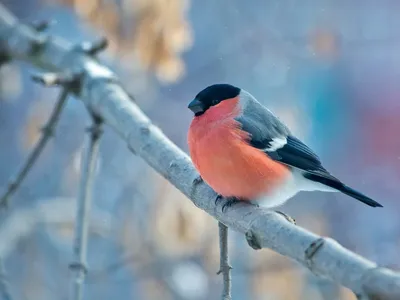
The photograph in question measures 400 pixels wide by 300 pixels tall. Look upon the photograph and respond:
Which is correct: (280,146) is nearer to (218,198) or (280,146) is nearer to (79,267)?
(218,198)

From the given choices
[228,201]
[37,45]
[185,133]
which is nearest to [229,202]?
[228,201]

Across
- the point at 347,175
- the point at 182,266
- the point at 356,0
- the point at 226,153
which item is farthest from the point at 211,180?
the point at 356,0

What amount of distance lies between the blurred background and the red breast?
310mm

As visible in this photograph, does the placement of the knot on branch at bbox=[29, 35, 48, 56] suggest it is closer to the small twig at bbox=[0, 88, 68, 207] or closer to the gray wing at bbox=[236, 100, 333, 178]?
the small twig at bbox=[0, 88, 68, 207]

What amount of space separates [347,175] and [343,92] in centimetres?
32

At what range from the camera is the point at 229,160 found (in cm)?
74

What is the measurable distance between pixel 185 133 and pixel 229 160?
839 mm

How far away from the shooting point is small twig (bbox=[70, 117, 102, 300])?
0.79 m

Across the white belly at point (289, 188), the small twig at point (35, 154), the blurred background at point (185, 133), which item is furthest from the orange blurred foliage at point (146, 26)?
the white belly at point (289, 188)

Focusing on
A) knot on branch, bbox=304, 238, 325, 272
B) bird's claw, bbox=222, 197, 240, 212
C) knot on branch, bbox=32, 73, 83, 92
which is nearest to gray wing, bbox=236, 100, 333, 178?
bird's claw, bbox=222, 197, 240, 212

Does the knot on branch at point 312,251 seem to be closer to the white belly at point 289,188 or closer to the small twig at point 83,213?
the white belly at point 289,188

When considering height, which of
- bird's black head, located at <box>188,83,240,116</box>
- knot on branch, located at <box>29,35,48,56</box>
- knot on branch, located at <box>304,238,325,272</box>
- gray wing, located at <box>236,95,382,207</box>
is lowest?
knot on branch, located at <box>304,238,325,272</box>

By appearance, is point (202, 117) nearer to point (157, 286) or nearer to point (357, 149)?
point (157, 286)

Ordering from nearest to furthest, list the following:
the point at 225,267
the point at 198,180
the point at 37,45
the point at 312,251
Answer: the point at 312,251, the point at 225,267, the point at 198,180, the point at 37,45
